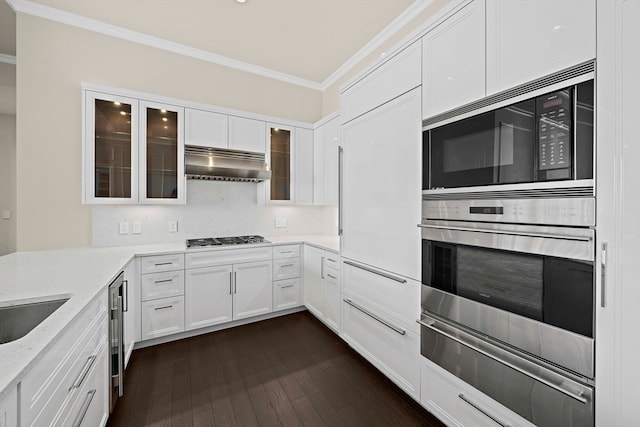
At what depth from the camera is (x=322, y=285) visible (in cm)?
291

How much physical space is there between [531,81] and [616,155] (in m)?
0.44

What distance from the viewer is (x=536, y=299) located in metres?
1.15

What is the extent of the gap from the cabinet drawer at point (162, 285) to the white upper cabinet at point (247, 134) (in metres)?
1.47

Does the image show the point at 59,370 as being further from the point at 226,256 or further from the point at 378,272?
the point at 226,256

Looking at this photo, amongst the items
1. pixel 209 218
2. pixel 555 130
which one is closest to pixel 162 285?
pixel 209 218

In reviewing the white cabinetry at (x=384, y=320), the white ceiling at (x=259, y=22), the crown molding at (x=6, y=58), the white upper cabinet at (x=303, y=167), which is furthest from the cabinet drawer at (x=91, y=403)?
the crown molding at (x=6, y=58)

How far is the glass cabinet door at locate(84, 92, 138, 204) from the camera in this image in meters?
2.46

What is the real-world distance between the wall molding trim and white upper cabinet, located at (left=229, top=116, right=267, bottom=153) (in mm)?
872

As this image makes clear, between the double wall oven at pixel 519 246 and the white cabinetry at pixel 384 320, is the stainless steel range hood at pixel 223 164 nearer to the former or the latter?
the white cabinetry at pixel 384 320

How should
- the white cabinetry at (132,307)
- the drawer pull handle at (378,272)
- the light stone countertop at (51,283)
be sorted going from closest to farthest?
1. the light stone countertop at (51,283)
2. the drawer pull handle at (378,272)
3. the white cabinetry at (132,307)

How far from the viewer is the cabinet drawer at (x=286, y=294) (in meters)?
3.15

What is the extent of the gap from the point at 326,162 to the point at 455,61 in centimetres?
200

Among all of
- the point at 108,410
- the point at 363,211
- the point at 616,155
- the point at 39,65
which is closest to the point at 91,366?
the point at 108,410

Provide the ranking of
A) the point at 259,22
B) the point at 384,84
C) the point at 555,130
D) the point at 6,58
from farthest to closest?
the point at 6,58
the point at 259,22
the point at 384,84
the point at 555,130
